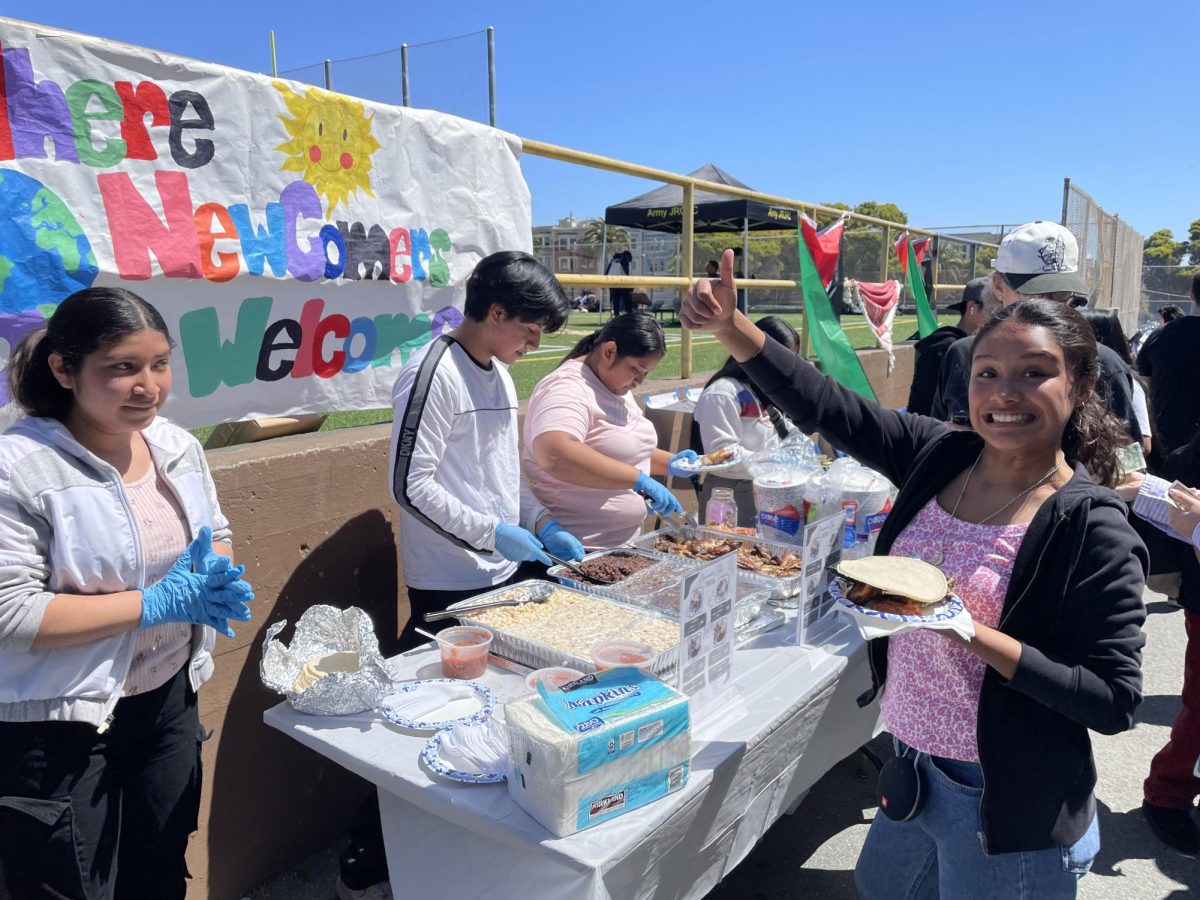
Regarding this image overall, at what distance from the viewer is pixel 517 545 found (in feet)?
8.00

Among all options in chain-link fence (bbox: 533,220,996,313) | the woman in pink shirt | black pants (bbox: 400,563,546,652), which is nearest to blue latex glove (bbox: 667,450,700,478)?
the woman in pink shirt

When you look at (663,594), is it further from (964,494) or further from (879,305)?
(879,305)

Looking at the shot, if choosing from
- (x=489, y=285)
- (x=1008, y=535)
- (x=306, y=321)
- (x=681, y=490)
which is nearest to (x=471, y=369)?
(x=489, y=285)

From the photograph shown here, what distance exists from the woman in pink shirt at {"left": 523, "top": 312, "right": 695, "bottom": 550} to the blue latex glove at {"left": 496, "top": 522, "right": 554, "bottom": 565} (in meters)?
0.53

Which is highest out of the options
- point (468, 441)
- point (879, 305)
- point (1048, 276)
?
point (1048, 276)

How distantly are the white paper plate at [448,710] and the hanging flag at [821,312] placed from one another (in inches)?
148

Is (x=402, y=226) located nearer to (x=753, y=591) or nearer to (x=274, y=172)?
(x=274, y=172)

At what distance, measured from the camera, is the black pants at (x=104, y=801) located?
1.64m

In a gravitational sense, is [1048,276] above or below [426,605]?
above

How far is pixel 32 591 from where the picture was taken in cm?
154

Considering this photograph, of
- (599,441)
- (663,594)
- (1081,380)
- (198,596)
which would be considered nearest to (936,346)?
(599,441)

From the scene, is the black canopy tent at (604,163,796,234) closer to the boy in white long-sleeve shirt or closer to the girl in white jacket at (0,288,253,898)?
the boy in white long-sleeve shirt

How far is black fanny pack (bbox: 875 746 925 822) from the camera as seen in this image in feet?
5.60

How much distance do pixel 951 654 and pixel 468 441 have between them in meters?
1.49
